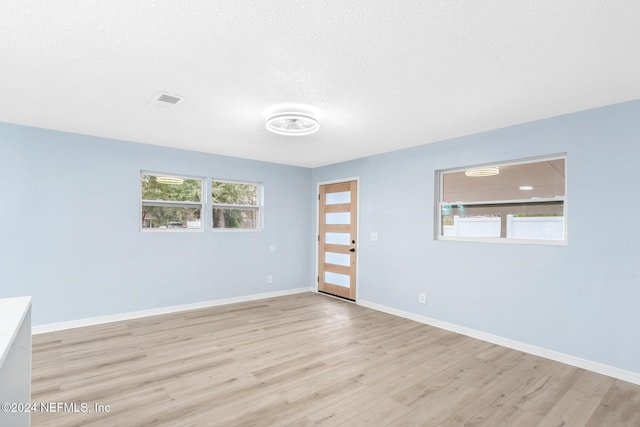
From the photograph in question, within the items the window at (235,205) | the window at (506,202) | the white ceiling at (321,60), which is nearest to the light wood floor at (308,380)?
Answer: the window at (506,202)

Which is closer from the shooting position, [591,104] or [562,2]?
[562,2]

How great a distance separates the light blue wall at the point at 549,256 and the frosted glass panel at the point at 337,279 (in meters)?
1.03

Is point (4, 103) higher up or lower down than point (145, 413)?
higher up

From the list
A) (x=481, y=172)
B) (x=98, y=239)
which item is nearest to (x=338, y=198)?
(x=481, y=172)

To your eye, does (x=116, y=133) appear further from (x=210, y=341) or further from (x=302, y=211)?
(x=302, y=211)

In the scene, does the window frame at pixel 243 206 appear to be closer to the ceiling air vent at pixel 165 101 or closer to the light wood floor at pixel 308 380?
the light wood floor at pixel 308 380

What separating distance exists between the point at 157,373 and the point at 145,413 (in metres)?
0.64

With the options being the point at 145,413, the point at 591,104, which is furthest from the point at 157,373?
the point at 591,104

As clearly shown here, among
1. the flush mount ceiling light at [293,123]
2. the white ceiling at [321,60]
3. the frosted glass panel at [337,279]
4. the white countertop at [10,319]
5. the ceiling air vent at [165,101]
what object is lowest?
the frosted glass panel at [337,279]

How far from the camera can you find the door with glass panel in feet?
18.1

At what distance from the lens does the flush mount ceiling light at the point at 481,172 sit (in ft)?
12.5

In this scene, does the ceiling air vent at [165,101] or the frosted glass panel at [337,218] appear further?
the frosted glass panel at [337,218]

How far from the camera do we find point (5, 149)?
3607 millimetres

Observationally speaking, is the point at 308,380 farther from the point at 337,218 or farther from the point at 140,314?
the point at 337,218
